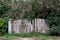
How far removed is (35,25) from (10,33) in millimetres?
1607

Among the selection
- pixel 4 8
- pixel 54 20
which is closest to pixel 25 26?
pixel 54 20

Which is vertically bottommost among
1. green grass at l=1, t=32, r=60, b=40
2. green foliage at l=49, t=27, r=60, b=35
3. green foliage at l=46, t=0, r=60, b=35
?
green grass at l=1, t=32, r=60, b=40

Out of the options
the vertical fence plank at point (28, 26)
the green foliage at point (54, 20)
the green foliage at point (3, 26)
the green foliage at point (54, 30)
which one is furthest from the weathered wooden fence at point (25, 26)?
the green foliage at point (54, 30)

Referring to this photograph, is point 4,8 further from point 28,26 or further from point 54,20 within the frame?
point 54,20

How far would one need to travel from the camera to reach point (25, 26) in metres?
10.9

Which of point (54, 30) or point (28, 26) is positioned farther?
point (28, 26)

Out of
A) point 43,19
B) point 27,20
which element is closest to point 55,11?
point 43,19

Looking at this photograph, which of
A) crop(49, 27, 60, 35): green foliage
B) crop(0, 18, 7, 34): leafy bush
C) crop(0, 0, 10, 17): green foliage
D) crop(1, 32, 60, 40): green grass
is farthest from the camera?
crop(0, 0, 10, 17): green foliage

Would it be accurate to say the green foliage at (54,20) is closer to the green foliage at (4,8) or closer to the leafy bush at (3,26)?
the leafy bush at (3,26)

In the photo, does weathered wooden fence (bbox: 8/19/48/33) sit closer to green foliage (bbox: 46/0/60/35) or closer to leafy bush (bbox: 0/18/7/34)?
leafy bush (bbox: 0/18/7/34)

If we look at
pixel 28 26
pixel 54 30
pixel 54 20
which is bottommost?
pixel 54 30

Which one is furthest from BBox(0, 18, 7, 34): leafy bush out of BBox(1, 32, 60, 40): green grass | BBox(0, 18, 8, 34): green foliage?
BBox(1, 32, 60, 40): green grass

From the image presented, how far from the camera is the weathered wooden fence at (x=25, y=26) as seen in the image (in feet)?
35.7

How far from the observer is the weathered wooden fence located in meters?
10.9
